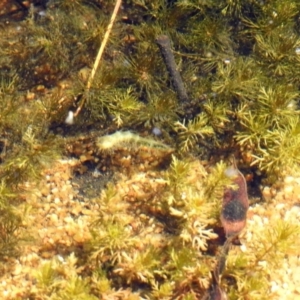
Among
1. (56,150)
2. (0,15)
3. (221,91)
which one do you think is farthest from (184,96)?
(0,15)

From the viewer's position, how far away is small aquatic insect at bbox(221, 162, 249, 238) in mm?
2676

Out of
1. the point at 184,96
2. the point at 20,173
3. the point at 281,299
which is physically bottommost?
the point at 281,299

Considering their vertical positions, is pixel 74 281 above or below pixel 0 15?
below

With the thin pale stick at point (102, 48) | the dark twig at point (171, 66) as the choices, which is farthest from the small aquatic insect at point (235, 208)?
the thin pale stick at point (102, 48)

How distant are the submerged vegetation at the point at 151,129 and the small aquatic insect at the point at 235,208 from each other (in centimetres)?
5

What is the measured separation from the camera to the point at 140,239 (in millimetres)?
2773

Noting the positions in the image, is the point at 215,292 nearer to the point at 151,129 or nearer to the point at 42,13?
the point at 151,129

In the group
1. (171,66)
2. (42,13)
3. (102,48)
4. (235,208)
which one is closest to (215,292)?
(235,208)

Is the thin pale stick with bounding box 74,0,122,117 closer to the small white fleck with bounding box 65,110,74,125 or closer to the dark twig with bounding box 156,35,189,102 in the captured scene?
the small white fleck with bounding box 65,110,74,125

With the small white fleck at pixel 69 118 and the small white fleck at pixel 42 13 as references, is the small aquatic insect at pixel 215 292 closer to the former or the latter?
the small white fleck at pixel 69 118

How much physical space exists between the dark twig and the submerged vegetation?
0.16ft

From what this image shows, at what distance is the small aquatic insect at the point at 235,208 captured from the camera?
2.68 metres

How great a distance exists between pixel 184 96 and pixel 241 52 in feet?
1.68

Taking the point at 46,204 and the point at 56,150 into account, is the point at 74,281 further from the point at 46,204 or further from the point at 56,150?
the point at 56,150
